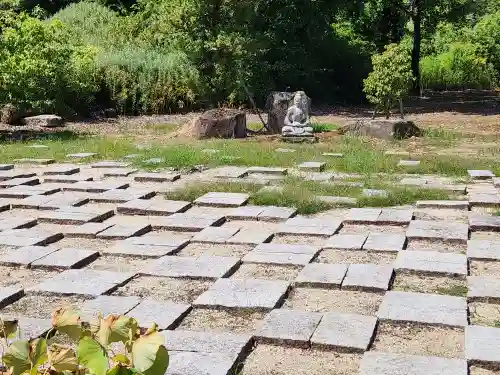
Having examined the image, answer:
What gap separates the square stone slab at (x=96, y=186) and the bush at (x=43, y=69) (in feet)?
19.3

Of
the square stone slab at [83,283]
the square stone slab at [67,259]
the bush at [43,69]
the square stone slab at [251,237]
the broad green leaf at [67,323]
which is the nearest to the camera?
the broad green leaf at [67,323]

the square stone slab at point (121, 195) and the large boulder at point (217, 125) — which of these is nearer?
the square stone slab at point (121, 195)

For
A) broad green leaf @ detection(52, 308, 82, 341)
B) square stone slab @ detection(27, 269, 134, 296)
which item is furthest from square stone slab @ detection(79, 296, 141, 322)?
broad green leaf @ detection(52, 308, 82, 341)

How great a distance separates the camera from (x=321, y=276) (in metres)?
4.49

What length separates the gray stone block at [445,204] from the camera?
6715 mm

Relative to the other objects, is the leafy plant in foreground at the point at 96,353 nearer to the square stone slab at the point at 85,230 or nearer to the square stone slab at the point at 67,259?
the square stone slab at the point at 67,259

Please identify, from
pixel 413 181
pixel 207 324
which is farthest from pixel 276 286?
pixel 413 181

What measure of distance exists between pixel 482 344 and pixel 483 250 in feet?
6.07

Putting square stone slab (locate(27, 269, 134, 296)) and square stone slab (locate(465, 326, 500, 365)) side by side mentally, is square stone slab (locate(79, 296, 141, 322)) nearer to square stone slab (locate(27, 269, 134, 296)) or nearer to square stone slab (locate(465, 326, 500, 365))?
square stone slab (locate(27, 269, 134, 296))

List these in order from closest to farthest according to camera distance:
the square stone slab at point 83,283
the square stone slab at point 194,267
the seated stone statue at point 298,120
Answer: the square stone slab at point 83,283, the square stone slab at point 194,267, the seated stone statue at point 298,120

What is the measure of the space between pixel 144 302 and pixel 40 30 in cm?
1154

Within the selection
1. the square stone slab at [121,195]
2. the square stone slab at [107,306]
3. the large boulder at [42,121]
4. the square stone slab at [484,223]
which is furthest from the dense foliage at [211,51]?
the square stone slab at [107,306]

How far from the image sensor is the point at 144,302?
4004 mm

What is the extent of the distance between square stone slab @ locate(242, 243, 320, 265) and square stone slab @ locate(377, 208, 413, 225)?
3.63 feet
